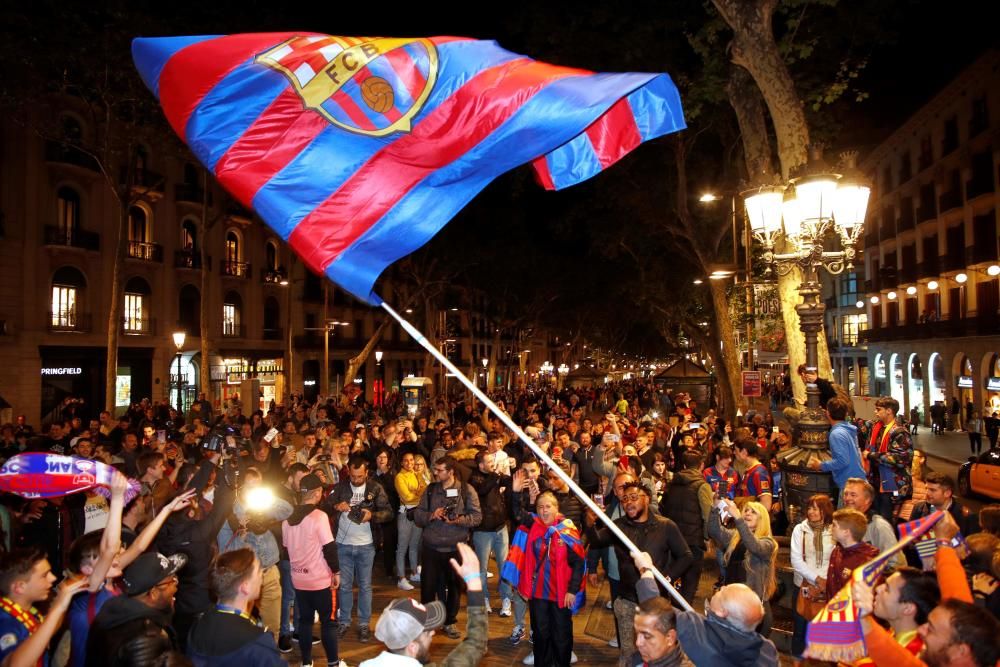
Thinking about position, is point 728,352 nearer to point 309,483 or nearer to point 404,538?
point 404,538

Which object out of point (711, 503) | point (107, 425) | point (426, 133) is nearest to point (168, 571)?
point (426, 133)

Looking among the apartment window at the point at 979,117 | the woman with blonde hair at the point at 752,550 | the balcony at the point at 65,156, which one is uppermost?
the apartment window at the point at 979,117

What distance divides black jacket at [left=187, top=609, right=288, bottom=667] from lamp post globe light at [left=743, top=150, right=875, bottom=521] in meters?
5.05

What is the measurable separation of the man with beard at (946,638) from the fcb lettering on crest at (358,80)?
13.6ft

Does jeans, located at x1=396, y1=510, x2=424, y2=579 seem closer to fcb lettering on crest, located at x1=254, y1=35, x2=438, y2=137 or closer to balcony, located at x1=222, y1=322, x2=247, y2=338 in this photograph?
fcb lettering on crest, located at x1=254, y1=35, x2=438, y2=137

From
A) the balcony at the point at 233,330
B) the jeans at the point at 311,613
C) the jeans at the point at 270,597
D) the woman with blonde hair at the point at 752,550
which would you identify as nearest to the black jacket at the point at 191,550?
the jeans at the point at 270,597

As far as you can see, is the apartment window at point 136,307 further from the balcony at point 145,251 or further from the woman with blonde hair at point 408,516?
the woman with blonde hair at point 408,516

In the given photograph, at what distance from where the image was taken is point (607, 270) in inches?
2015

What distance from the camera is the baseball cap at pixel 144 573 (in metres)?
4.00

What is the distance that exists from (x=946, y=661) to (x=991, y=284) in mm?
34820

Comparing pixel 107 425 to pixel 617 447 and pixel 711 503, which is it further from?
pixel 711 503

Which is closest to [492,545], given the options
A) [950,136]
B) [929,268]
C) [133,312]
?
[133,312]

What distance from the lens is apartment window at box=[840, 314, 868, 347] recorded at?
55.3 meters

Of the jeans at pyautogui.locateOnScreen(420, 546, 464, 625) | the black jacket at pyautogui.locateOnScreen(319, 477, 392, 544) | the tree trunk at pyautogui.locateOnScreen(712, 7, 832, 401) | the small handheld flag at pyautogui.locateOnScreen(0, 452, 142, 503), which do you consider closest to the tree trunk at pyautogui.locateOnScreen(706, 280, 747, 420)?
the tree trunk at pyautogui.locateOnScreen(712, 7, 832, 401)
